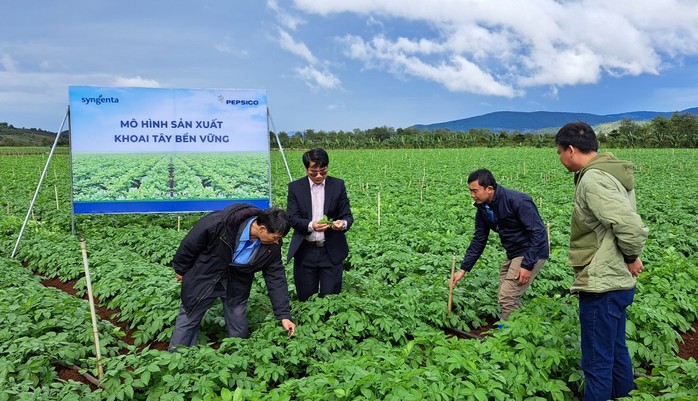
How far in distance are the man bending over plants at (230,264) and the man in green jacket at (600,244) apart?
2.12 m

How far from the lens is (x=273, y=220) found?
12.5ft

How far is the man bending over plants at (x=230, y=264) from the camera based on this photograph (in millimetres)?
4082

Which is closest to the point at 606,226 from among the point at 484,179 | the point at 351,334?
the point at 484,179

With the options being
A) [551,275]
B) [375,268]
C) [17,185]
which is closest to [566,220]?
[551,275]

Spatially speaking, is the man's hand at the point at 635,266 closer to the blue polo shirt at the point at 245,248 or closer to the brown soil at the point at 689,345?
the brown soil at the point at 689,345

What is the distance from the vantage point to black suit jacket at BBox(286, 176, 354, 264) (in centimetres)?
495

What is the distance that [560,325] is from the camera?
14.2 feet

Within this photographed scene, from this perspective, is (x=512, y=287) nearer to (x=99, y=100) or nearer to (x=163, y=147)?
(x=163, y=147)

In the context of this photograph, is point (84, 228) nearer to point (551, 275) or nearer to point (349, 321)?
point (349, 321)

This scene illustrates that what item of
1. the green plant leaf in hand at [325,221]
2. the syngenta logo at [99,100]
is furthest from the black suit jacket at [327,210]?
the syngenta logo at [99,100]

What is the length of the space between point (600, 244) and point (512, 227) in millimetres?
1506

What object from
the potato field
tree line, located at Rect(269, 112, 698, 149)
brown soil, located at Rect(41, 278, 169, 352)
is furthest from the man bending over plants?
tree line, located at Rect(269, 112, 698, 149)

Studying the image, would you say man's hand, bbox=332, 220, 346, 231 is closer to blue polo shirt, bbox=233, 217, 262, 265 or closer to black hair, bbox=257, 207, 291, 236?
blue polo shirt, bbox=233, 217, 262, 265

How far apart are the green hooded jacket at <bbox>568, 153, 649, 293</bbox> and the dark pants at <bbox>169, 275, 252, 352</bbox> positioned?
2820mm
